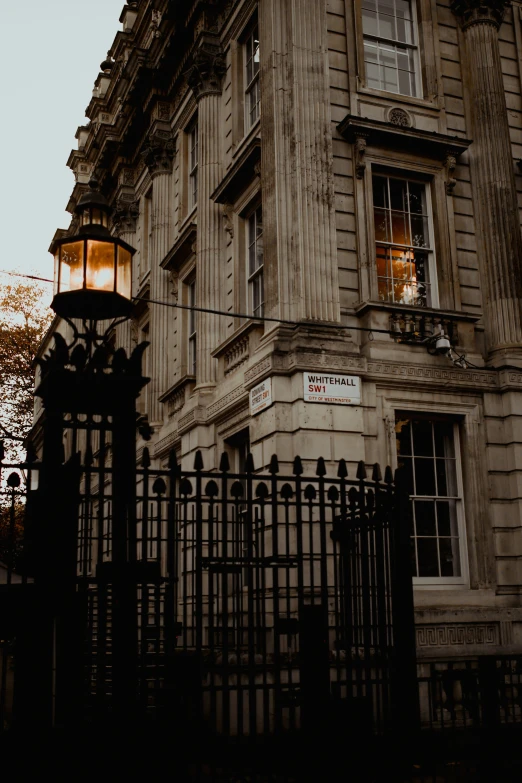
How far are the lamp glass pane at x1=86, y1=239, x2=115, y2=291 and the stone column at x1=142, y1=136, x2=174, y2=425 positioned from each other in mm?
14958

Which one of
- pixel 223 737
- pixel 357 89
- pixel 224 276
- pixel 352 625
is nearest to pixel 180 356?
pixel 224 276

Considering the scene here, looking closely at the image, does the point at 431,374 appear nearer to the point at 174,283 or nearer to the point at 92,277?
the point at 92,277

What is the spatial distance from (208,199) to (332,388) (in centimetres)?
700

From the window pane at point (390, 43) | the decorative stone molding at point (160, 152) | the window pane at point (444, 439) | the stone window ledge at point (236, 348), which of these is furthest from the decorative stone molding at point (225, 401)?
the decorative stone molding at point (160, 152)

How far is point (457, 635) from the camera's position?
12938mm

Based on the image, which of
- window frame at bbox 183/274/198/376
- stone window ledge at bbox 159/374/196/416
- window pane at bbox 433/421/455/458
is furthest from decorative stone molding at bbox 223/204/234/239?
window pane at bbox 433/421/455/458

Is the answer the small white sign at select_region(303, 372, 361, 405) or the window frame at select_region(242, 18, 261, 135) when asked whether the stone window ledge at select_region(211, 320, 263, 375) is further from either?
the window frame at select_region(242, 18, 261, 135)

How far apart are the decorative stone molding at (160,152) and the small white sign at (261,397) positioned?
421 inches

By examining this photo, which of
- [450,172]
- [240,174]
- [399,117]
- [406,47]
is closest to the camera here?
[399,117]

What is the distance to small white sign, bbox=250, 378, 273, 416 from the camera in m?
13.1

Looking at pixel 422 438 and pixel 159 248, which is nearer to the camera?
pixel 422 438

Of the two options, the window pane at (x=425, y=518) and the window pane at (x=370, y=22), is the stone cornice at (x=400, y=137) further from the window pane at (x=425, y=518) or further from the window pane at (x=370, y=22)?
the window pane at (x=425, y=518)

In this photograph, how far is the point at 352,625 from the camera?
802 centimetres

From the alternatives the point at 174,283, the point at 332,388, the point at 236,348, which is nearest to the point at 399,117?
the point at 236,348
